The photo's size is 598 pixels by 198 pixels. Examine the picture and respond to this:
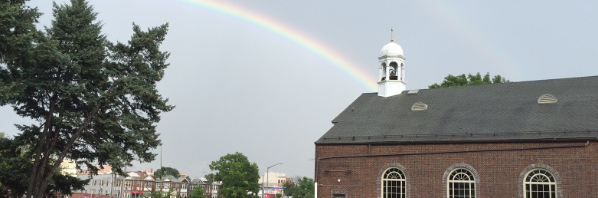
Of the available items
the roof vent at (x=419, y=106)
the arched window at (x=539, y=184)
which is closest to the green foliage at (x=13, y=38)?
the roof vent at (x=419, y=106)

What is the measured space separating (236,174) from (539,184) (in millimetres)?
58987

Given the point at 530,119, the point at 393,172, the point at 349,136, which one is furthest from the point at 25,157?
the point at 530,119

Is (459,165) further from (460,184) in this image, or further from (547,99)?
(547,99)

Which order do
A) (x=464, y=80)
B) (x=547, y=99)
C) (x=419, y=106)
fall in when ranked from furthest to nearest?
1. (x=464, y=80)
2. (x=419, y=106)
3. (x=547, y=99)

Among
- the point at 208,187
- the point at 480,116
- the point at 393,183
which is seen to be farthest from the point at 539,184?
the point at 208,187

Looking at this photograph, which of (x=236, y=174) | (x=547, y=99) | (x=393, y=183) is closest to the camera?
(x=547, y=99)

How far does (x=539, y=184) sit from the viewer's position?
2255cm

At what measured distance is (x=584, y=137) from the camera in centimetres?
2169

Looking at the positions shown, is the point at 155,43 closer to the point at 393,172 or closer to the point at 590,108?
the point at 393,172

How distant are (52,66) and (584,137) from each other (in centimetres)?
2542

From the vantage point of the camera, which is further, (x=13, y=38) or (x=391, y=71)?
(x=391, y=71)

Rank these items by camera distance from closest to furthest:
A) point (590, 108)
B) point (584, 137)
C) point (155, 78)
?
1. point (584, 137)
2. point (590, 108)
3. point (155, 78)

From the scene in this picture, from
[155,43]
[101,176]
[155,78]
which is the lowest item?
[101,176]

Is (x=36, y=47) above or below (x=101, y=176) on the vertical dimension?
above
